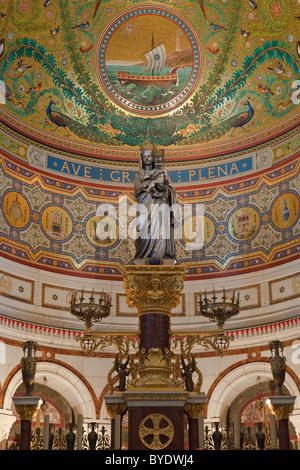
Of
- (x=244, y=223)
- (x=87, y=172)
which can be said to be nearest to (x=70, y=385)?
(x=87, y=172)

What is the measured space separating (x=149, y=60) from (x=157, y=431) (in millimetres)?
11996

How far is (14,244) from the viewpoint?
17.0 meters

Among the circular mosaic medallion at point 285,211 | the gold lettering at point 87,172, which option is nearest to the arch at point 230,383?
the circular mosaic medallion at point 285,211

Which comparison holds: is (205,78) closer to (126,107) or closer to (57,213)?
(126,107)

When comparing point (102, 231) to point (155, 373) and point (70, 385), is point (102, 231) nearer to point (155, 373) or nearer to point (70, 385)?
point (70, 385)

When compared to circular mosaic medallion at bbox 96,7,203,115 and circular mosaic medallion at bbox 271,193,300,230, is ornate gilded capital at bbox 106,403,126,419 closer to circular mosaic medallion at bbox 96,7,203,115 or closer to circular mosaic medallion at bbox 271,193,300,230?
circular mosaic medallion at bbox 271,193,300,230

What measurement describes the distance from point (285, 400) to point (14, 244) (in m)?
8.99

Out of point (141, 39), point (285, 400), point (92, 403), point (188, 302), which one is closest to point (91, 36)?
point (141, 39)

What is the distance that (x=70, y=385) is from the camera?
55.3 ft

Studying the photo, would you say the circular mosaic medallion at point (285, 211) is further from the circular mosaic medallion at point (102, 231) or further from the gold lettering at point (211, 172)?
the circular mosaic medallion at point (102, 231)

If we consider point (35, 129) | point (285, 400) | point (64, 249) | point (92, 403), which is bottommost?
point (285, 400)

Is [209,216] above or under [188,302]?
above

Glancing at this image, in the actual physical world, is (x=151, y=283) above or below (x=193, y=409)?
above

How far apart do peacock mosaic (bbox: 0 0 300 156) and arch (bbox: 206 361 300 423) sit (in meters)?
5.69
